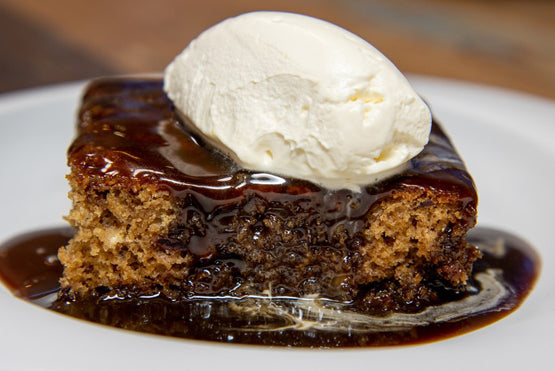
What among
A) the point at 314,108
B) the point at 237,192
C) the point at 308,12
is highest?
the point at 314,108

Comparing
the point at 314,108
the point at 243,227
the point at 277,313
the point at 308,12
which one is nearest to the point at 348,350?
the point at 277,313

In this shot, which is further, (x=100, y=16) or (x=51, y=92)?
(x=100, y=16)

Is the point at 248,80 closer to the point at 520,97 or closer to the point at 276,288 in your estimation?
the point at 276,288

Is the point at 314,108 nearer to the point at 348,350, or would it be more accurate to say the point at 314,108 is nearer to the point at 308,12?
the point at 348,350

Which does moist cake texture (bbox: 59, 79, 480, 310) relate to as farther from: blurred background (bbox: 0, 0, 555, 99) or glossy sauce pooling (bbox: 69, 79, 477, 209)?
blurred background (bbox: 0, 0, 555, 99)

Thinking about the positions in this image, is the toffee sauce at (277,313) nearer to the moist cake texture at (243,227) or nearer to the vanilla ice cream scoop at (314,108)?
the moist cake texture at (243,227)

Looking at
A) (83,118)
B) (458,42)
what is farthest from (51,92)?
(458,42)

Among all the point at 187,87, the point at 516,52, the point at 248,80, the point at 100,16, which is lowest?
the point at 100,16

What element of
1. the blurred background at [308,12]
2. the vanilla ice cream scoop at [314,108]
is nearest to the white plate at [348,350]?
the vanilla ice cream scoop at [314,108]
